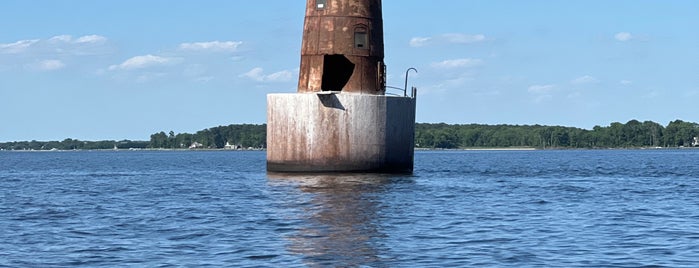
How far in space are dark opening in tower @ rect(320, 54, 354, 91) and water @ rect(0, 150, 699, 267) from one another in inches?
235

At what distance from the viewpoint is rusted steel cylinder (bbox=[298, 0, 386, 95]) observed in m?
43.6

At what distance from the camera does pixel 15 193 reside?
1503 inches

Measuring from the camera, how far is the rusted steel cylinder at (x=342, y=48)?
143 ft

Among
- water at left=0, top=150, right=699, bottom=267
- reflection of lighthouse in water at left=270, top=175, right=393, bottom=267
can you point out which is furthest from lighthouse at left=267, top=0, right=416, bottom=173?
reflection of lighthouse in water at left=270, top=175, right=393, bottom=267

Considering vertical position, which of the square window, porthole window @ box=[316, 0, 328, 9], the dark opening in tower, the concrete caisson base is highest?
porthole window @ box=[316, 0, 328, 9]

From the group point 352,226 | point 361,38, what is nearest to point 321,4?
point 361,38

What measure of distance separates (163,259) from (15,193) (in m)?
21.0

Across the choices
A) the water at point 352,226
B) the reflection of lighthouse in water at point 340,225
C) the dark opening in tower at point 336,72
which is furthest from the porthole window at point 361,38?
the reflection of lighthouse in water at point 340,225

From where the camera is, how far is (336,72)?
4438 cm

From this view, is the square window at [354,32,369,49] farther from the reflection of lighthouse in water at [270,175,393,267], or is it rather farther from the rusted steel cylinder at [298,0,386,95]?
the reflection of lighthouse in water at [270,175,393,267]

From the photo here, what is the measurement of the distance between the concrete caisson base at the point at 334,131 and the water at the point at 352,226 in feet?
8.50

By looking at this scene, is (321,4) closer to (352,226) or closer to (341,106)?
(341,106)

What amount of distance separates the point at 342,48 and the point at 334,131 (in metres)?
3.88

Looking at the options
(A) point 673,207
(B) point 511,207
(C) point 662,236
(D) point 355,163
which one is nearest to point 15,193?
(D) point 355,163
